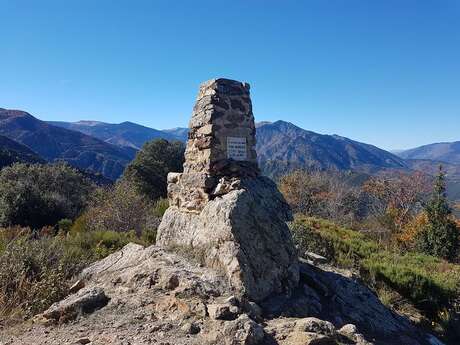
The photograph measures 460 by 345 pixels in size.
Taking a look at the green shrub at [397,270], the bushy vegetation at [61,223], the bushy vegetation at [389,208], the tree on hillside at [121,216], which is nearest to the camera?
the bushy vegetation at [61,223]

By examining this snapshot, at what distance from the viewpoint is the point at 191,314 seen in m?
4.99

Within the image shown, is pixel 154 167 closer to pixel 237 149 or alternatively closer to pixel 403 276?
pixel 403 276

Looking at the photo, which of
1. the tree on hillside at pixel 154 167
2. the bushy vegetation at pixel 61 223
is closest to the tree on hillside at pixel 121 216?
the bushy vegetation at pixel 61 223

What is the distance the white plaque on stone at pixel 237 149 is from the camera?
711cm

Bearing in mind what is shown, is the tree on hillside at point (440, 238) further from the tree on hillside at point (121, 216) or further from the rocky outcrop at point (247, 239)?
the rocky outcrop at point (247, 239)

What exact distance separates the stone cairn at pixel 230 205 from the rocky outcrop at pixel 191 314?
0.29 metres

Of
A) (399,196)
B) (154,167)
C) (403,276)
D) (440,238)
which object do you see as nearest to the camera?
(403,276)

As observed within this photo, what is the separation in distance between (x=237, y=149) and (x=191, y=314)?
312cm

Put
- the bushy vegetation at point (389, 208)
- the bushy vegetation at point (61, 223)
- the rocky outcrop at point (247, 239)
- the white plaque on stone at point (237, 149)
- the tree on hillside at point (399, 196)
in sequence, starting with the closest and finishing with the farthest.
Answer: the rocky outcrop at point (247, 239) < the bushy vegetation at point (61, 223) < the white plaque on stone at point (237, 149) < the bushy vegetation at point (389, 208) < the tree on hillside at point (399, 196)

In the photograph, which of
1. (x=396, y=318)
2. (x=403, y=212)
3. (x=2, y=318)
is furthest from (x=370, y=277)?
(x=403, y=212)

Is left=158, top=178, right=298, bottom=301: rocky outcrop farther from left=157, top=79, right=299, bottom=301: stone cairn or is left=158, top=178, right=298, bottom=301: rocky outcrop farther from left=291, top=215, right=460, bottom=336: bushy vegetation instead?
left=291, top=215, right=460, bottom=336: bushy vegetation

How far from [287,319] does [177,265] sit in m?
1.86

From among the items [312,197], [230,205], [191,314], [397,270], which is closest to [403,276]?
[397,270]

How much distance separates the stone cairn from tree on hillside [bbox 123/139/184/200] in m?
19.4
